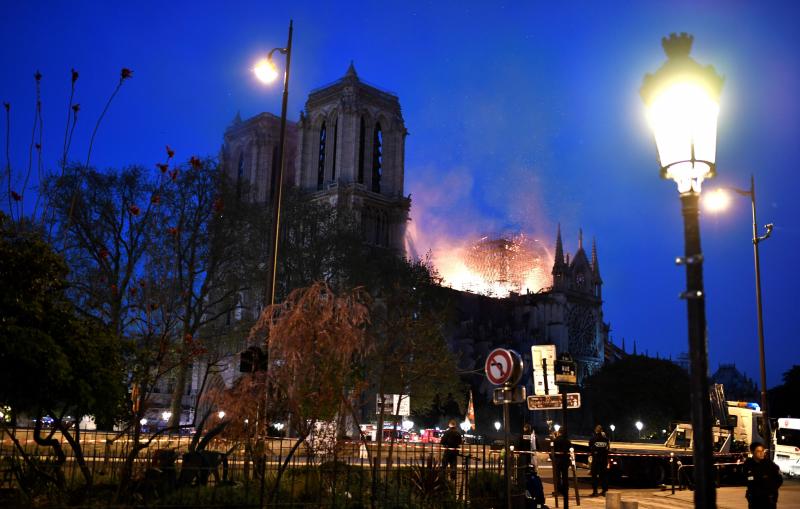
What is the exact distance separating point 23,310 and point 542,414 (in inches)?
3299

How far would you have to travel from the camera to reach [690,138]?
5.58 metres

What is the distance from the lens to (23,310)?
10.8 meters

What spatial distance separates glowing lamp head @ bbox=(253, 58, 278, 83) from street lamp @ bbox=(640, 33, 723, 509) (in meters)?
13.3

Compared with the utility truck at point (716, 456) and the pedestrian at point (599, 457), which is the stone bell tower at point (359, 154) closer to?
the utility truck at point (716, 456)

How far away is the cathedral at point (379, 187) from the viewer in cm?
8294

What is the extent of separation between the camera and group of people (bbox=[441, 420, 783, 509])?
11.2 metres

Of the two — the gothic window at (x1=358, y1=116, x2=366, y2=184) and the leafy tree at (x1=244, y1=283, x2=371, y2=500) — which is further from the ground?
the gothic window at (x1=358, y1=116, x2=366, y2=184)

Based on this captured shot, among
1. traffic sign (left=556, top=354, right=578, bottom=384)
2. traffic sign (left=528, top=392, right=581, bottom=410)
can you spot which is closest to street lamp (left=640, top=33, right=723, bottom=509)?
traffic sign (left=528, top=392, right=581, bottom=410)

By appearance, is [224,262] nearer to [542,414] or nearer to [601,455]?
[601,455]

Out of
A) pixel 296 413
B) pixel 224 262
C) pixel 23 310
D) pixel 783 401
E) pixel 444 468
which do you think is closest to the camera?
pixel 23 310

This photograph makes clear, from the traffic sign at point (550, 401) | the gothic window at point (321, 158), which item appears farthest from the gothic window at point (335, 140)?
the traffic sign at point (550, 401)

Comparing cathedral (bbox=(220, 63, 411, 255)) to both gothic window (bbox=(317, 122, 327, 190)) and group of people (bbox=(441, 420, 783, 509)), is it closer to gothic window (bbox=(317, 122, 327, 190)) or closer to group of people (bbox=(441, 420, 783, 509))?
gothic window (bbox=(317, 122, 327, 190))

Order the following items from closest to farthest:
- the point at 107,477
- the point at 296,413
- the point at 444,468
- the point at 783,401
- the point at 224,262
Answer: the point at 296,413 < the point at 107,477 < the point at 444,468 < the point at 224,262 < the point at 783,401

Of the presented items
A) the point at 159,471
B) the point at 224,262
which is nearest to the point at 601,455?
the point at 159,471
